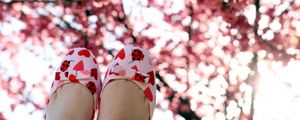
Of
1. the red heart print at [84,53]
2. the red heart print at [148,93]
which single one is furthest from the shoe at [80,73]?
the red heart print at [148,93]

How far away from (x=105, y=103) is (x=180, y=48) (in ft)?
0.97

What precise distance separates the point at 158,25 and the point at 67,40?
234 millimetres

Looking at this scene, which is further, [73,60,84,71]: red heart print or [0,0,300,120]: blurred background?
[0,0,300,120]: blurred background

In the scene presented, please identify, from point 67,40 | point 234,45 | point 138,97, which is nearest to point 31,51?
point 67,40

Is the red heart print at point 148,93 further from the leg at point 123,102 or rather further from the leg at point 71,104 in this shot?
the leg at point 71,104

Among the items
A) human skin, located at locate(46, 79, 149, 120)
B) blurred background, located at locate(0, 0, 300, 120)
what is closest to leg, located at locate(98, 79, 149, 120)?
human skin, located at locate(46, 79, 149, 120)

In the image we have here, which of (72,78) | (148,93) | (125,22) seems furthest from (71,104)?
(125,22)

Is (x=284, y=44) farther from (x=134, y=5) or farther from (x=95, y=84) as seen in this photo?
(x=95, y=84)

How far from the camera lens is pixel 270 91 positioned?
1277 millimetres

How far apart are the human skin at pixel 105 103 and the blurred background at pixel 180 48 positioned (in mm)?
184

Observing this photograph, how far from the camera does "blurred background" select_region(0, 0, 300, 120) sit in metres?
1.27

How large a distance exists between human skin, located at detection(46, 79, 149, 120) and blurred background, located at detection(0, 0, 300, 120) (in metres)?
0.18

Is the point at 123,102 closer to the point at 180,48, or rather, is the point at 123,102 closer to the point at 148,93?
the point at 148,93

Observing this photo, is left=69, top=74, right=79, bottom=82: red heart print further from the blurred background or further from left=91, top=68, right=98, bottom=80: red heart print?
the blurred background
